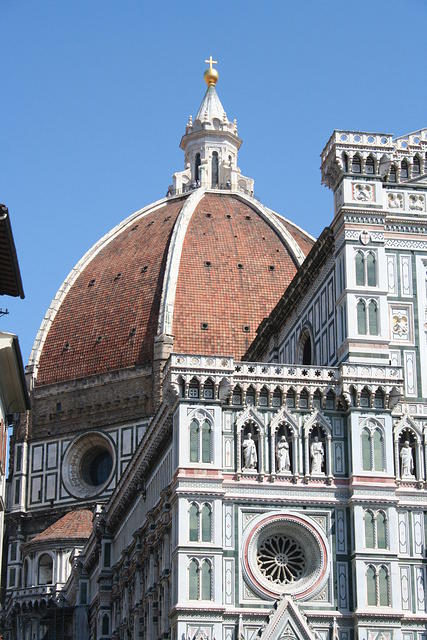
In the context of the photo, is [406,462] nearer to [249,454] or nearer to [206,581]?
[249,454]

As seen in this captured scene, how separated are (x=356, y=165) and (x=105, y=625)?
737 inches

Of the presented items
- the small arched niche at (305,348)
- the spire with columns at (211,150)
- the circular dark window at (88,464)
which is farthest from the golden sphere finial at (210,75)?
the small arched niche at (305,348)

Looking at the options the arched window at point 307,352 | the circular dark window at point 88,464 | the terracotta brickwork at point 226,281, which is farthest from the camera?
the terracotta brickwork at point 226,281

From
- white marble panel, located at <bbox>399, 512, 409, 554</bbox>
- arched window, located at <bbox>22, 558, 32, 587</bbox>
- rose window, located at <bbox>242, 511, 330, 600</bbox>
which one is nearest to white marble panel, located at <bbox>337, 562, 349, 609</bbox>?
rose window, located at <bbox>242, 511, 330, 600</bbox>

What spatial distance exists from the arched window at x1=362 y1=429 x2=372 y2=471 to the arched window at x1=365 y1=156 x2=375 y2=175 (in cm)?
731

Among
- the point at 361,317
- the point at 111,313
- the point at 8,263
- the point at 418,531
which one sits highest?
the point at 111,313

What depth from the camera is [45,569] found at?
6550cm

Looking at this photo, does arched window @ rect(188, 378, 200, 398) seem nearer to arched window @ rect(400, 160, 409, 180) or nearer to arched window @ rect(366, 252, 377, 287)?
arched window @ rect(366, 252, 377, 287)

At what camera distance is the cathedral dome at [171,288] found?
71562 mm

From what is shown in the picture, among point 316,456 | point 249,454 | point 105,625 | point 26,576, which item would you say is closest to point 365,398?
point 316,456

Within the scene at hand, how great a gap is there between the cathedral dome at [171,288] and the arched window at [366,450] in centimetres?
3142

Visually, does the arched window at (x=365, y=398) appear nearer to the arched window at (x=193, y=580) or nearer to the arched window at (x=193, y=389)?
the arched window at (x=193, y=389)

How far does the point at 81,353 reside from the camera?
73.1 meters

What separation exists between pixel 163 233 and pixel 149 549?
119 ft
